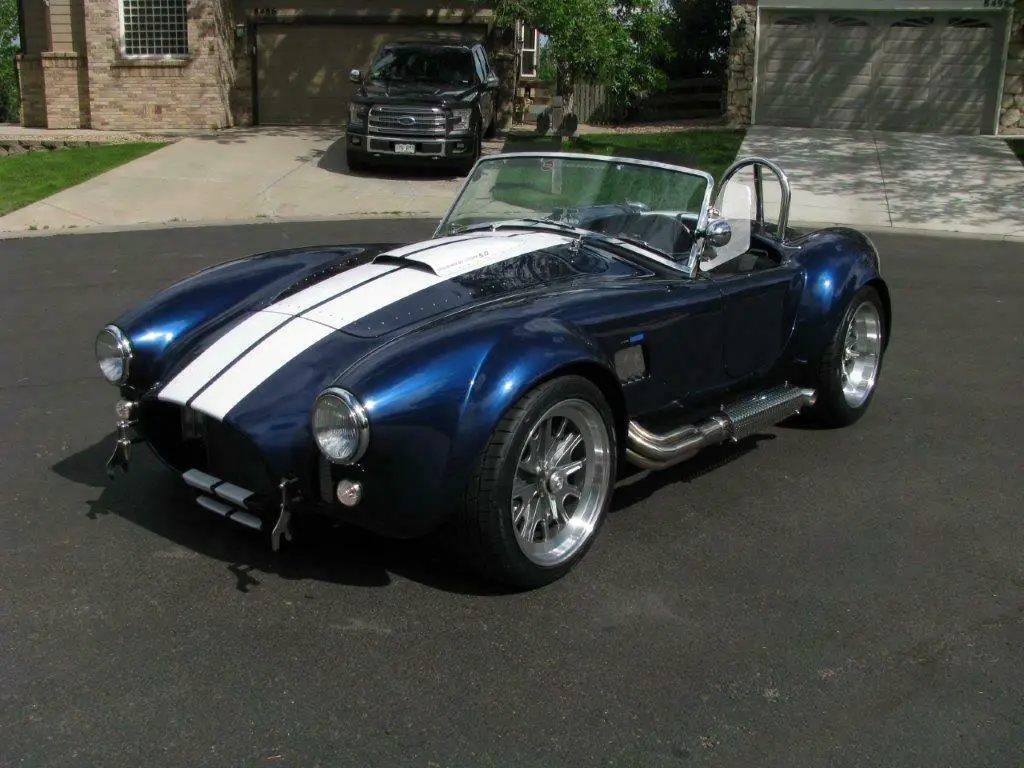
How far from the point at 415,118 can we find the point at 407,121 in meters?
0.12

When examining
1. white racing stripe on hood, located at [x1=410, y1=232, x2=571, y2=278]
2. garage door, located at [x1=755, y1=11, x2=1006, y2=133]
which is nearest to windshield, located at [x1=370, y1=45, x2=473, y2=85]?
garage door, located at [x1=755, y1=11, x2=1006, y2=133]

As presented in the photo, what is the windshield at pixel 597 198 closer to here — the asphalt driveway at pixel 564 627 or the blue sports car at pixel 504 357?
the blue sports car at pixel 504 357

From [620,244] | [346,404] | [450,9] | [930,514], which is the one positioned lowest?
[930,514]

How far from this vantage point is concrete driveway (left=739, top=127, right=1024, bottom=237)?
13508mm

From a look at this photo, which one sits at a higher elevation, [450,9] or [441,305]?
[450,9]

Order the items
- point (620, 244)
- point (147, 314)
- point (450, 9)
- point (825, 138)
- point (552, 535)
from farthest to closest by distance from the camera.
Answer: point (450, 9) → point (825, 138) → point (620, 244) → point (147, 314) → point (552, 535)

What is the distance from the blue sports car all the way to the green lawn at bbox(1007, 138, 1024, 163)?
515 inches

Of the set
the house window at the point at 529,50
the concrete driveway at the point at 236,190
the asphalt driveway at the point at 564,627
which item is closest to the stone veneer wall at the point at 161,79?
the concrete driveway at the point at 236,190

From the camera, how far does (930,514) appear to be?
188 inches

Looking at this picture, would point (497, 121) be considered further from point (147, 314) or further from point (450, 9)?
point (147, 314)

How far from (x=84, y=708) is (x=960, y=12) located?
1960 centimetres

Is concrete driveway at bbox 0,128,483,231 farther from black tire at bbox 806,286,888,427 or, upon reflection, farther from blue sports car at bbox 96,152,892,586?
blue sports car at bbox 96,152,892,586

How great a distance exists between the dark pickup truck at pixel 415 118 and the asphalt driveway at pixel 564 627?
33.9 feet

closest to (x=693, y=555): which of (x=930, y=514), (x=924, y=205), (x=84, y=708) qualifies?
(x=930, y=514)
